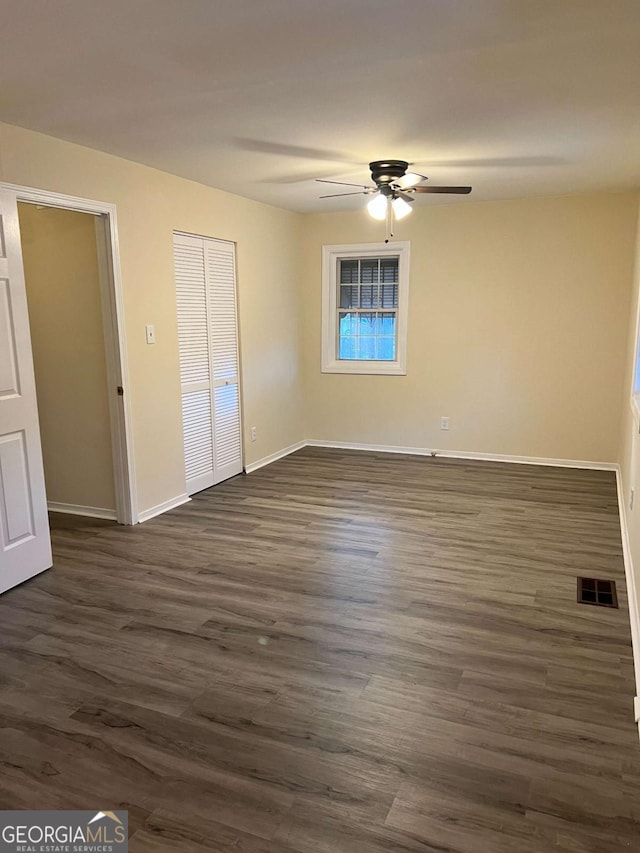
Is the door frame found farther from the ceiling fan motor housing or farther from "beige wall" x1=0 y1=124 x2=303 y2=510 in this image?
the ceiling fan motor housing

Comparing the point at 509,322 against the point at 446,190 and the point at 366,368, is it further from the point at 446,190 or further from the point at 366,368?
the point at 446,190

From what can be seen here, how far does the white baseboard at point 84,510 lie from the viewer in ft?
14.5

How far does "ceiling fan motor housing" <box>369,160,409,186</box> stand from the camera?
12.8 ft

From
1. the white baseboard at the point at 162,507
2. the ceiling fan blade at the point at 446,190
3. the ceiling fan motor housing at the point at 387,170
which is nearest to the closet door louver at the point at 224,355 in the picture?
the white baseboard at the point at 162,507

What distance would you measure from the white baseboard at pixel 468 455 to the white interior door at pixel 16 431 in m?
3.75

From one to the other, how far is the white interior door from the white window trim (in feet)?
12.0

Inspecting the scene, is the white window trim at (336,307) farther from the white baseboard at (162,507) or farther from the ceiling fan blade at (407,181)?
the white baseboard at (162,507)

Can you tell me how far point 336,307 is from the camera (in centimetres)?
650

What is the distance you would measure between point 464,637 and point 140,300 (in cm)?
306

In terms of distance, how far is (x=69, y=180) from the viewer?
11.7 feet

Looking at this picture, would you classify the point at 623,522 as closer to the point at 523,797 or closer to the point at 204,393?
the point at 523,797

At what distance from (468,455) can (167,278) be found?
349 cm

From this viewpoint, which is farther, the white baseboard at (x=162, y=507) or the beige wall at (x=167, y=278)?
the white baseboard at (x=162, y=507)

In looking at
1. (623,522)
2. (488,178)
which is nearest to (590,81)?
(488,178)
